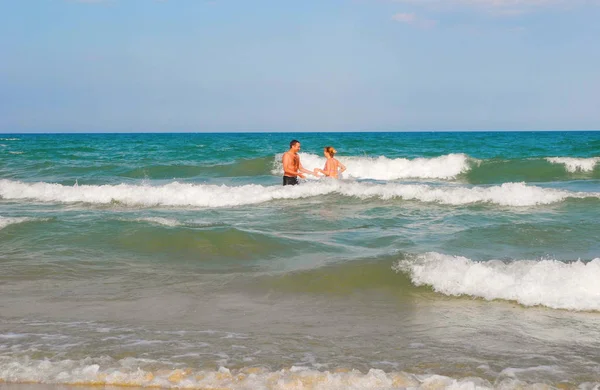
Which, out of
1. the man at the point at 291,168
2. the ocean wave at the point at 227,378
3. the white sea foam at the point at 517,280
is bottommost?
the ocean wave at the point at 227,378

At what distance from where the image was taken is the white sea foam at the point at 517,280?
Result: 6.16m

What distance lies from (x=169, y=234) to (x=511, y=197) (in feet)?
25.2

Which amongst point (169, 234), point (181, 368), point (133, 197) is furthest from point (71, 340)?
point (133, 197)

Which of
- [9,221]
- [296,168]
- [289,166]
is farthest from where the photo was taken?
[296,168]

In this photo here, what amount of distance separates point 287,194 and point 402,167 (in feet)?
40.4

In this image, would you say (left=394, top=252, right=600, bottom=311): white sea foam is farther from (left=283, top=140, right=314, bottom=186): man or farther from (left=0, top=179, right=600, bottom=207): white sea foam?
(left=283, top=140, right=314, bottom=186): man

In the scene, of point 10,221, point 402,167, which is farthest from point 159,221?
point 402,167

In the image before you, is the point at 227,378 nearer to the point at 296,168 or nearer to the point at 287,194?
the point at 296,168

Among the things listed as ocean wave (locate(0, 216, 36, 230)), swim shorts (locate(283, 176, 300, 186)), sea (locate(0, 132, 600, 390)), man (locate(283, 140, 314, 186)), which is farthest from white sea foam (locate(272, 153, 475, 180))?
ocean wave (locate(0, 216, 36, 230))

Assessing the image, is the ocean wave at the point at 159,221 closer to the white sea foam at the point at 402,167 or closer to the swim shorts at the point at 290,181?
the swim shorts at the point at 290,181

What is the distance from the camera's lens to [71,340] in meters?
5.15

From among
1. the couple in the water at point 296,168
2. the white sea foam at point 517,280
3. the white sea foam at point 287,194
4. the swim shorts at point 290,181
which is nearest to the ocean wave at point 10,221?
the white sea foam at point 287,194

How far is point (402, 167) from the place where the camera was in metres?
26.6

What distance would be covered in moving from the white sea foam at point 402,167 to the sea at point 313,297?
12009mm
